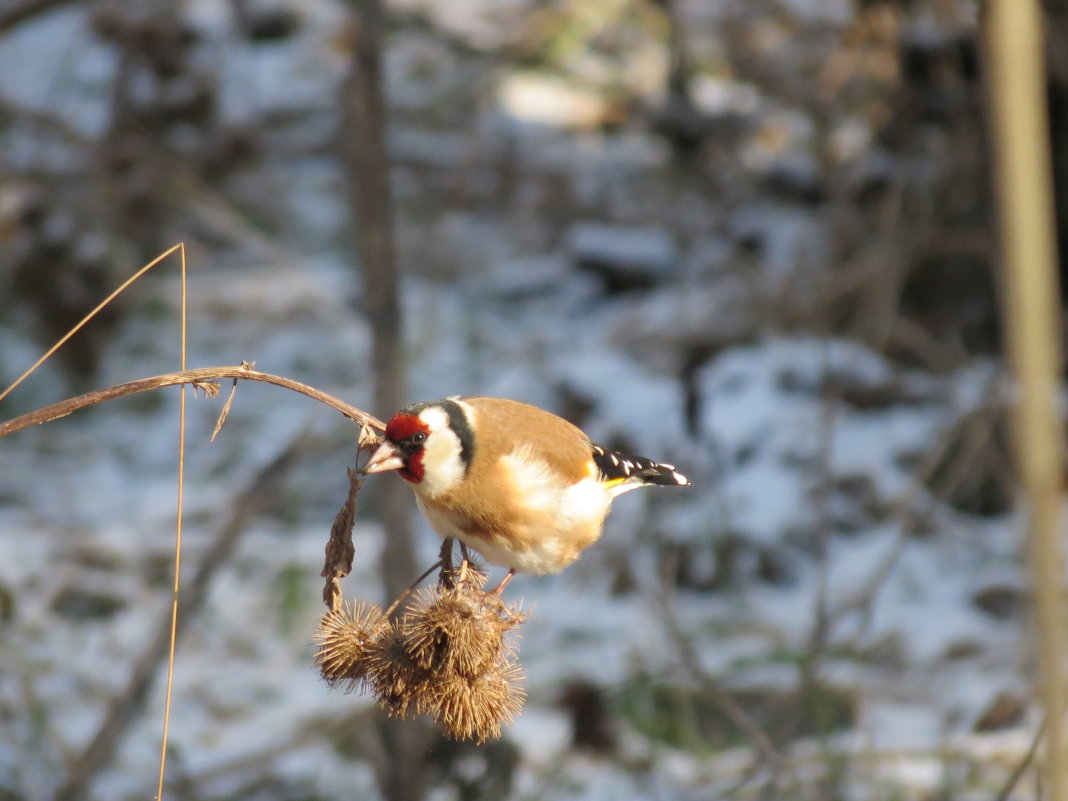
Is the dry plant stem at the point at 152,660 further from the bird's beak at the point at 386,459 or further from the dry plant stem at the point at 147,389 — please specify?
the dry plant stem at the point at 147,389

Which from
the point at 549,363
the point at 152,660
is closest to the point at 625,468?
the point at 152,660

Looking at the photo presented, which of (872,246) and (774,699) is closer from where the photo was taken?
(774,699)

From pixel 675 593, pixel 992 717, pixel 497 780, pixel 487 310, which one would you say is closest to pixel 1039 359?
pixel 497 780

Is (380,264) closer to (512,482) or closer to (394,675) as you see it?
(512,482)

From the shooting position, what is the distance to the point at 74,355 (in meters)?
5.85

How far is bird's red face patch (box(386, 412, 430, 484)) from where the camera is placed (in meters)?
1.58

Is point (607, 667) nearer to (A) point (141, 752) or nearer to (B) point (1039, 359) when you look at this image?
(A) point (141, 752)

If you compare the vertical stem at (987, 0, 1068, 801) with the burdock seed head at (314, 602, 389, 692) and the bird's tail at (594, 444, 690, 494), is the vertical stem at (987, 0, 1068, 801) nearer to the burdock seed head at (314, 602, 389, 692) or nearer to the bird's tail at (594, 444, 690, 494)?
the burdock seed head at (314, 602, 389, 692)

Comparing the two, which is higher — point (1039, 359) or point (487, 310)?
point (487, 310)

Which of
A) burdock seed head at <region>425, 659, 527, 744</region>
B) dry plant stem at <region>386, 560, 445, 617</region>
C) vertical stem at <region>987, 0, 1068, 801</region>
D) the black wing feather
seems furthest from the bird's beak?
vertical stem at <region>987, 0, 1068, 801</region>

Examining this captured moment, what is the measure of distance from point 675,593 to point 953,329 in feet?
6.77

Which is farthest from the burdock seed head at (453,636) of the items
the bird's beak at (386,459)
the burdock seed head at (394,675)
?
the bird's beak at (386,459)

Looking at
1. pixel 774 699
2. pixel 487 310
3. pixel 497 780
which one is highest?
pixel 487 310

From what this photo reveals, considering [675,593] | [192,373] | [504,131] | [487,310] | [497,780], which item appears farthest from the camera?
[504,131]
